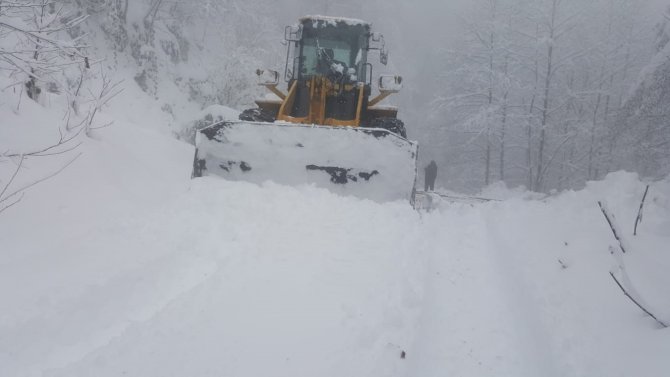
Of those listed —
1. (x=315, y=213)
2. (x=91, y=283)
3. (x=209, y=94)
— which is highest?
(x=209, y=94)

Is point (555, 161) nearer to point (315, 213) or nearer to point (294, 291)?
point (315, 213)

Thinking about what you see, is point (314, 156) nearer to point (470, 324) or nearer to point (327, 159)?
point (327, 159)

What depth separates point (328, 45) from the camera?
28.4 feet

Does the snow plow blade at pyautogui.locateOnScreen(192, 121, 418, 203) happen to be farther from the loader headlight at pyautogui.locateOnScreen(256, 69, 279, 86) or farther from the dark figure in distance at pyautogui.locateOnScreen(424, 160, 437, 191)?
the dark figure in distance at pyautogui.locateOnScreen(424, 160, 437, 191)

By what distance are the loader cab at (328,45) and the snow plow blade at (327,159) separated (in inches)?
113

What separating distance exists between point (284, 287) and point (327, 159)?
270 cm

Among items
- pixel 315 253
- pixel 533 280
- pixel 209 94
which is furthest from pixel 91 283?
pixel 209 94

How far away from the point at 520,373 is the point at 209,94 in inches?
850

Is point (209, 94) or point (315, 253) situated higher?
point (209, 94)

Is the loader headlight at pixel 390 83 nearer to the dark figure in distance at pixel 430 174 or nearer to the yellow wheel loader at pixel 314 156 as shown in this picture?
the yellow wheel loader at pixel 314 156

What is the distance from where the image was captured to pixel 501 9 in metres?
22.7

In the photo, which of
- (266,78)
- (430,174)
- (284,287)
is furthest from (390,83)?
(430,174)

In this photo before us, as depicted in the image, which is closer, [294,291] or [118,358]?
[118,358]

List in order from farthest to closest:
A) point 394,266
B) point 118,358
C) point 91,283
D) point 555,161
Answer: point 555,161 < point 394,266 < point 91,283 < point 118,358
